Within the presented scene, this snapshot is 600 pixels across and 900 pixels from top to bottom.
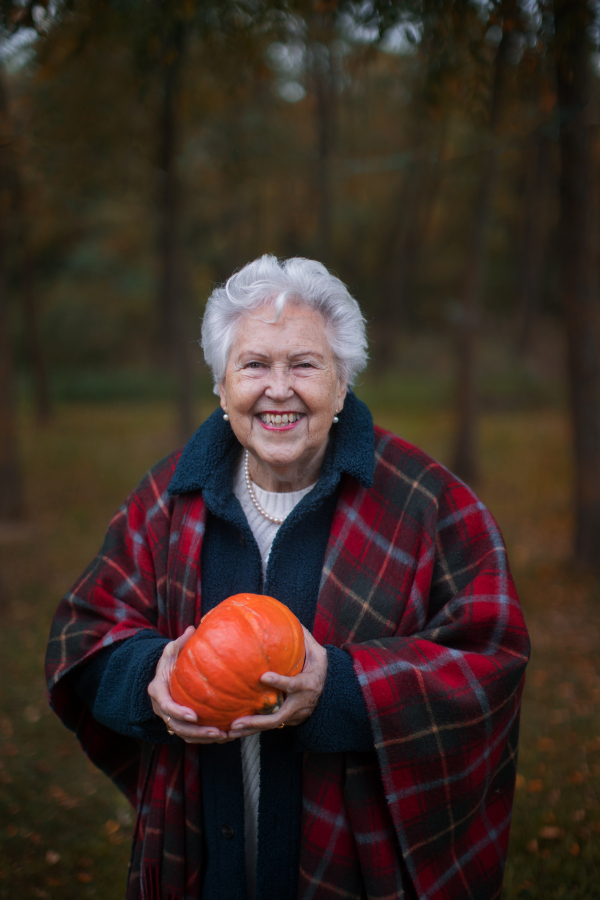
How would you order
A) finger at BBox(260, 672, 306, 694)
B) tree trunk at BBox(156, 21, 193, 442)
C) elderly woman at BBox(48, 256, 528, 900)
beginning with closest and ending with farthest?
finger at BBox(260, 672, 306, 694) → elderly woman at BBox(48, 256, 528, 900) → tree trunk at BBox(156, 21, 193, 442)

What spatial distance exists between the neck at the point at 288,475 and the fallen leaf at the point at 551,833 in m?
2.35

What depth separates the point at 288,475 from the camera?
209cm

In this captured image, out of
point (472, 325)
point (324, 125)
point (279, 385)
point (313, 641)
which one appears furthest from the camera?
point (324, 125)

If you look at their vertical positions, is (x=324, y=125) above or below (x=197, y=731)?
above

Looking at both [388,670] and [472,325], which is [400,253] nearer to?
[472,325]

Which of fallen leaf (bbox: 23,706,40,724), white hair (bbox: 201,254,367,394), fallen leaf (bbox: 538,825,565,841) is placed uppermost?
white hair (bbox: 201,254,367,394)

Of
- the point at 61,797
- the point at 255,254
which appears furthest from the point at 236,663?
the point at 255,254

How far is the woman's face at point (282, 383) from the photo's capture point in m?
1.93

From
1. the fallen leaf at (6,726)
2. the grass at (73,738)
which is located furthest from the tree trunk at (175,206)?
the fallen leaf at (6,726)

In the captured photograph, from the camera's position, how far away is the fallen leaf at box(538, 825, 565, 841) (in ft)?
10.4

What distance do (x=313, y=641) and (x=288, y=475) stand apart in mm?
534

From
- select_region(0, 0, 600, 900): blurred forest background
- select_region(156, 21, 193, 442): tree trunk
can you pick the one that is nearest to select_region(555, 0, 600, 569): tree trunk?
select_region(0, 0, 600, 900): blurred forest background

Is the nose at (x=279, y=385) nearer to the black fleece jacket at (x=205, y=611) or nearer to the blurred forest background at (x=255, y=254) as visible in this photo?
the black fleece jacket at (x=205, y=611)

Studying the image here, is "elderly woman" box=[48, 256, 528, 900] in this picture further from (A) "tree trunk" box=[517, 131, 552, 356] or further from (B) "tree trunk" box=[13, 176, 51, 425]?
(A) "tree trunk" box=[517, 131, 552, 356]
